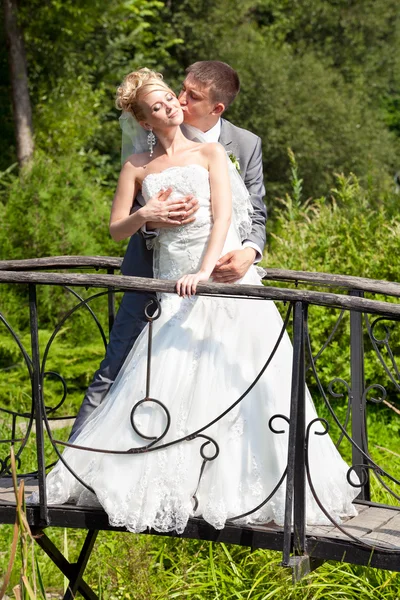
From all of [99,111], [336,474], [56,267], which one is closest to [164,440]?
[336,474]

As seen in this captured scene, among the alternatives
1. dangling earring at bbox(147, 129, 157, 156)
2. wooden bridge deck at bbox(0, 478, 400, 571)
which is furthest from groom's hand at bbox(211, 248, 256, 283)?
wooden bridge deck at bbox(0, 478, 400, 571)

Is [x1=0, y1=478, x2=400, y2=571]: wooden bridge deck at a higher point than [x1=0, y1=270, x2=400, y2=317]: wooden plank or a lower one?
lower

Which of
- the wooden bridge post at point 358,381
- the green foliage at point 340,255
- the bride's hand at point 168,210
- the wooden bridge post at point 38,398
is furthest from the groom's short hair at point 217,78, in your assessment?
the green foliage at point 340,255

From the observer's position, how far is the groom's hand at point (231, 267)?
3.45 metres

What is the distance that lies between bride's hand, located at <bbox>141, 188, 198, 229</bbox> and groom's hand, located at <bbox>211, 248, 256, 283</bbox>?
21 cm

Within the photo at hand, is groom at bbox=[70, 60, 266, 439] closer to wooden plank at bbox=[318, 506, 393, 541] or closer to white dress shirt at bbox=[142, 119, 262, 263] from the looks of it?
white dress shirt at bbox=[142, 119, 262, 263]

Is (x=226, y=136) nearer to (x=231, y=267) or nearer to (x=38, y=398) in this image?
(x=231, y=267)

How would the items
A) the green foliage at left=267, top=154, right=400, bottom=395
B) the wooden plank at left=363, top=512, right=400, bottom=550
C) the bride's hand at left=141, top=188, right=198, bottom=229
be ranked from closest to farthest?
the wooden plank at left=363, top=512, right=400, bottom=550 < the bride's hand at left=141, top=188, right=198, bottom=229 < the green foliage at left=267, top=154, right=400, bottom=395

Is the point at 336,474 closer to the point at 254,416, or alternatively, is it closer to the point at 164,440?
the point at 254,416

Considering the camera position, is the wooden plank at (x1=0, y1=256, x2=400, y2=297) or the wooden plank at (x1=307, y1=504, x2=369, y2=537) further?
the wooden plank at (x1=0, y1=256, x2=400, y2=297)

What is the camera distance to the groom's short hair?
353 centimetres

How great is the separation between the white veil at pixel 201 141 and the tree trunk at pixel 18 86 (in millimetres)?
10175

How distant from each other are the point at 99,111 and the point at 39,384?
13.3m

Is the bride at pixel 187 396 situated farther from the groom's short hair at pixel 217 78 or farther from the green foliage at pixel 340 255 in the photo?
the green foliage at pixel 340 255
